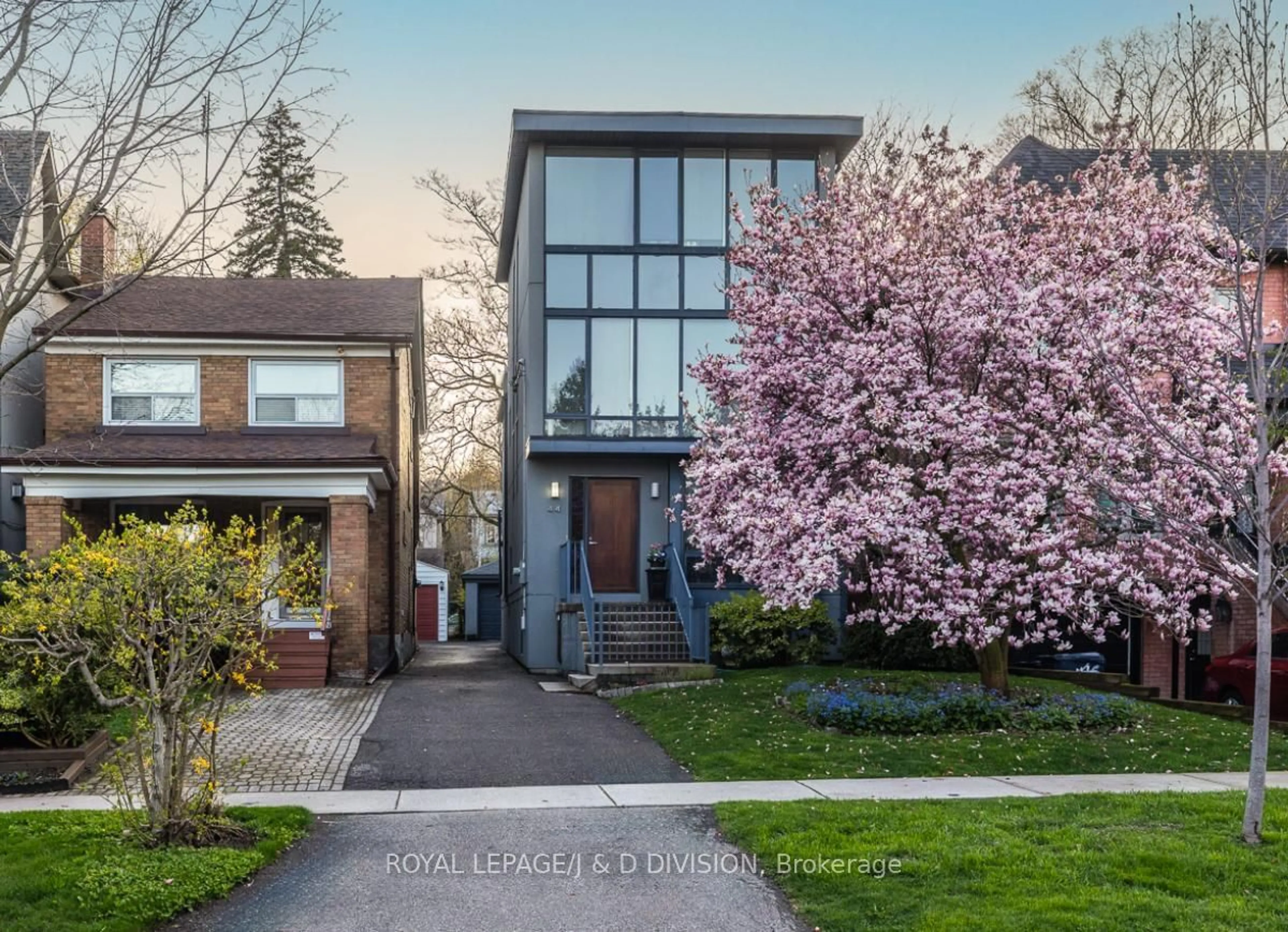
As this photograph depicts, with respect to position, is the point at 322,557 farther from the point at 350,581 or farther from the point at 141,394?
the point at 141,394

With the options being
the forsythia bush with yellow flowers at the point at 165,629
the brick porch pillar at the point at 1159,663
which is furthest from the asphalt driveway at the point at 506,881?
the brick porch pillar at the point at 1159,663

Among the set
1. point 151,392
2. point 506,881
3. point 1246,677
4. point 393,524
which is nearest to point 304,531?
point 393,524

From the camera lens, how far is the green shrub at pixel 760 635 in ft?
59.4

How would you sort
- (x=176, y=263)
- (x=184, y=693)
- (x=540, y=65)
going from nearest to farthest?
(x=184, y=693)
(x=176, y=263)
(x=540, y=65)

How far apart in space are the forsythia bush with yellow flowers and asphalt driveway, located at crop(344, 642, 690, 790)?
221 centimetres

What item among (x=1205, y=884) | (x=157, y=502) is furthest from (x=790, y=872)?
(x=157, y=502)

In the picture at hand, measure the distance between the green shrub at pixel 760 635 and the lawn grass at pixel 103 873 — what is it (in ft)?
35.9

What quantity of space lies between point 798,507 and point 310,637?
8.28m

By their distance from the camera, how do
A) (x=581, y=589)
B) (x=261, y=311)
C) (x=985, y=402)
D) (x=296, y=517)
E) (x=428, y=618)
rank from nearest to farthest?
1. (x=985, y=402)
2. (x=296, y=517)
3. (x=581, y=589)
4. (x=261, y=311)
5. (x=428, y=618)

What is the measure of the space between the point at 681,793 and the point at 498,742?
3183 mm

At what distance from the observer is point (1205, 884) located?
626 centimetres

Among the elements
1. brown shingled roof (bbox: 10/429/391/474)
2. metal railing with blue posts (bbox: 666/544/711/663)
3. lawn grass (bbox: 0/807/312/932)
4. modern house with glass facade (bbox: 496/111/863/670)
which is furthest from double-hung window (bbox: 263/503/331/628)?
lawn grass (bbox: 0/807/312/932)

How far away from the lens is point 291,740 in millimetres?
11844

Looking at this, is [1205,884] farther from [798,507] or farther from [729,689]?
[729,689]
